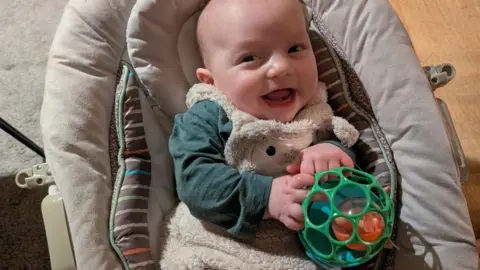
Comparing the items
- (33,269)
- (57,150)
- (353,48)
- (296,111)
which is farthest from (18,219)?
(353,48)

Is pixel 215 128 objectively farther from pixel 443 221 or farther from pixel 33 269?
pixel 33 269

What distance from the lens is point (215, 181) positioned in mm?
848

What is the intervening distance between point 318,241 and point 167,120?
444mm

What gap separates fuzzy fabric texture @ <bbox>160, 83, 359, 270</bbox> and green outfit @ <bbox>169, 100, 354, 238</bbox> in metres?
0.03

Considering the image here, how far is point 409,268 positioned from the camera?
850 millimetres

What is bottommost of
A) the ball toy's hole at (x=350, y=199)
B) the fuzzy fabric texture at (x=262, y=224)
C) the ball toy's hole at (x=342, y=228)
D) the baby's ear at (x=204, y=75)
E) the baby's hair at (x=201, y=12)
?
the fuzzy fabric texture at (x=262, y=224)

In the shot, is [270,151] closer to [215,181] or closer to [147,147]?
[215,181]

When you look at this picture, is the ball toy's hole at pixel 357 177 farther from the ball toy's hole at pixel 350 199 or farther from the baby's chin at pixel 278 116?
the baby's chin at pixel 278 116

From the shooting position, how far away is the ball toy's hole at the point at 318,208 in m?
0.75

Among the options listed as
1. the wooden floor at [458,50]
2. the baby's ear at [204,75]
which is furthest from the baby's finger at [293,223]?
the wooden floor at [458,50]

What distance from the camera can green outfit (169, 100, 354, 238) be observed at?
2.74 feet

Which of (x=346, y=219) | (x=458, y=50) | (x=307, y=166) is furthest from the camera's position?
(x=458, y=50)

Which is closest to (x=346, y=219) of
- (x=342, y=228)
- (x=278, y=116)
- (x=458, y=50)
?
(x=342, y=228)

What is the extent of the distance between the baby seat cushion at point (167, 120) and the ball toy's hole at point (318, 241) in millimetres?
172
